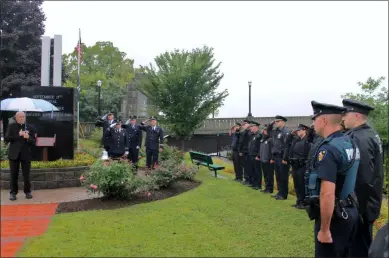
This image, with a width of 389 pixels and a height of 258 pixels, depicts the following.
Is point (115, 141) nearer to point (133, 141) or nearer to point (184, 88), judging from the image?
point (133, 141)

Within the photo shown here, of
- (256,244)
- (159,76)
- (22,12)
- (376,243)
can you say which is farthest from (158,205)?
(159,76)

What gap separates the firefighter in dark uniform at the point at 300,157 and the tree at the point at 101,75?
24398 millimetres

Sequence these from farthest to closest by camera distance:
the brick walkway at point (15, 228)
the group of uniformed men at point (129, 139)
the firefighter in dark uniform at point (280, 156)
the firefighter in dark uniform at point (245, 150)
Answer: the group of uniformed men at point (129, 139) → the firefighter in dark uniform at point (245, 150) → the firefighter in dark uniform at point (280, 156) → the brick walkway at point (15, 228)

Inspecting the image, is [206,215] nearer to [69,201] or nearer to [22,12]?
[69,201]

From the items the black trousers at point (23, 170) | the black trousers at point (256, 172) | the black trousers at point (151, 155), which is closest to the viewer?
the black trousers at point (23, 170)

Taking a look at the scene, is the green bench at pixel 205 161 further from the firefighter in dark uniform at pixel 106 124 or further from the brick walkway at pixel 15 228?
the brick walkway at pixel 15 228

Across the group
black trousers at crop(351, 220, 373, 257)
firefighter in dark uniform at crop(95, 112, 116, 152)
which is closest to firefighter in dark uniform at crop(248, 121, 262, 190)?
firefighter in dark uniform at crop(95, 112, 116, 152)

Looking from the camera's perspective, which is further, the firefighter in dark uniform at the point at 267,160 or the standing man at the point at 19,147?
the firefighter in dark uniform at the point at 267,160

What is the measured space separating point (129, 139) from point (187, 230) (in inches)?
290

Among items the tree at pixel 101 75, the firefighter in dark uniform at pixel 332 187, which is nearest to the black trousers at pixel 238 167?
the firefighter in dark uniform at pixel 332 187

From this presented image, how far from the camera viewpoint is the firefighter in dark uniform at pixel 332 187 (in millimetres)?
3260

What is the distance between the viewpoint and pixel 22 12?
650cm

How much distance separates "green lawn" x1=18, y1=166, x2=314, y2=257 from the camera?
178 inches

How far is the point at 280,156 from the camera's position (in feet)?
29.3
